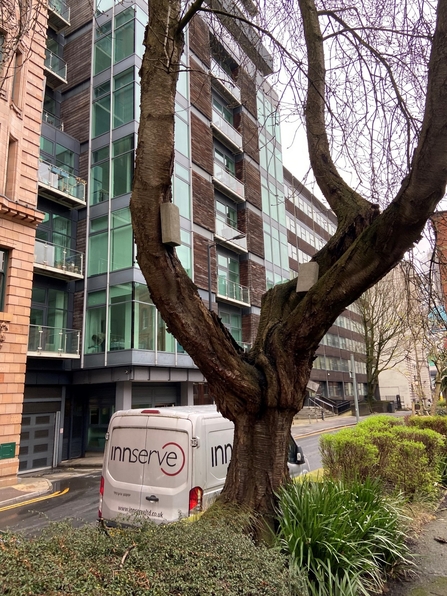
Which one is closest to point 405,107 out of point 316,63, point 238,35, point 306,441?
point 316,63

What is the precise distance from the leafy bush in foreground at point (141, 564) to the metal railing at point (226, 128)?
82.2 feet

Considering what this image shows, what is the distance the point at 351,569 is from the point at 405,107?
5185 millimetres

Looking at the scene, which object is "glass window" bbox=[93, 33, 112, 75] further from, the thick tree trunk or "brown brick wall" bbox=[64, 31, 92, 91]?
the thick tree trunk

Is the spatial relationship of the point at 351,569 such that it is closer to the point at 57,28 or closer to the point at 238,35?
the point at 238,35

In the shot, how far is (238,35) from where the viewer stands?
6.48m

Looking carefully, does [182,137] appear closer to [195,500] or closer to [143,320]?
[143,320]

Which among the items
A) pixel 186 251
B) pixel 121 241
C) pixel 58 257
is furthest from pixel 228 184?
pixel 58 257

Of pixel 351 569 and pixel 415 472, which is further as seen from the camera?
pixel 415 472

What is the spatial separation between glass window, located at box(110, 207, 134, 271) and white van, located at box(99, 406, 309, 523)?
46.9 ft

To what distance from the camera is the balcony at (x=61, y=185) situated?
768 inches

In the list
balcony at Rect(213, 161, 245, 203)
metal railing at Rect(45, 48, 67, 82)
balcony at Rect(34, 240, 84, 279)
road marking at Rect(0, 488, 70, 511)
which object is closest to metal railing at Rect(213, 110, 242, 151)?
balcony at Rect(213, 161, 245, 203)

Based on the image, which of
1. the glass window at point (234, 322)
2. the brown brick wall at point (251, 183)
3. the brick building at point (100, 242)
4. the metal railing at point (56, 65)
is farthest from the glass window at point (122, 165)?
the brown brick wall at point (251, 183)

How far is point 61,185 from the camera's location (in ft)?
66.9

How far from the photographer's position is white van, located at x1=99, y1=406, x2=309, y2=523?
5.37 m
